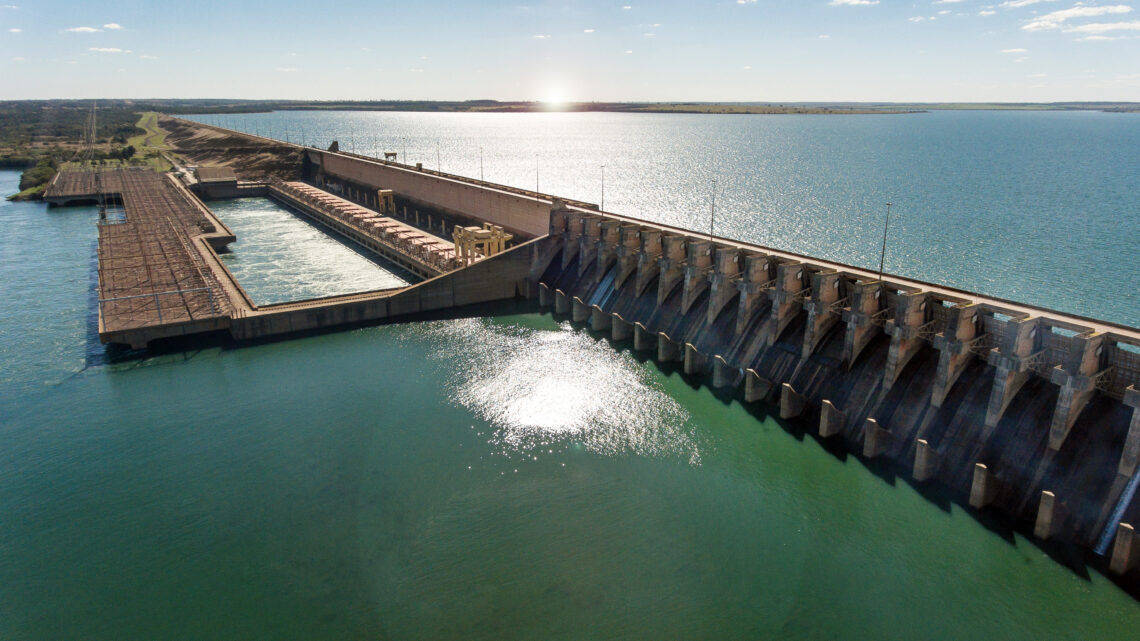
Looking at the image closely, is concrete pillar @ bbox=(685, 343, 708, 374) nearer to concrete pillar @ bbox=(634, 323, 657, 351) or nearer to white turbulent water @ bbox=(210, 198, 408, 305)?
concrete pillar @ bbox=(634, 323, 657, 351)

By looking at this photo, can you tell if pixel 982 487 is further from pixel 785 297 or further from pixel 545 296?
pixel 545 296

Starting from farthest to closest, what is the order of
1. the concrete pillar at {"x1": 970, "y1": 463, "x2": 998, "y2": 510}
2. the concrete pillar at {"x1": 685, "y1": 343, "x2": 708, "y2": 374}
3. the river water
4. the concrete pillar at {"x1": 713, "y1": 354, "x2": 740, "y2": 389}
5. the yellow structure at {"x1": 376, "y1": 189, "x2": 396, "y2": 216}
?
the yellow structure at {"x1": 376, "y1": 189, "x2": 396, "y2": 216}, the concrete pillar at {"x1": 685, "y1": 343, "x2": 708, "y2": 374}, the concrete pillar at {"x1": 713, "y1": 354, "x2": 740, "y2": 389}, the concrete pillar at {"x1": 970, "y1": 463, "x2": 998, "y2": 510}, the river water

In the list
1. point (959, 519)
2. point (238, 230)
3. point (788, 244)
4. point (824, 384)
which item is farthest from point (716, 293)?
point (238, 230)

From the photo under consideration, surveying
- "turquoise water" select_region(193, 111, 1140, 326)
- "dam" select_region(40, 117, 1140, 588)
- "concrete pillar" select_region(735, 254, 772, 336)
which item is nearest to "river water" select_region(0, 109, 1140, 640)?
"dam" select_region(40, 117, 1140, 588)

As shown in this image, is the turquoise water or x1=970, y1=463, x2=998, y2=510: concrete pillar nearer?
x1=970, y1=463, x2=998, y2=510: concrete pillar

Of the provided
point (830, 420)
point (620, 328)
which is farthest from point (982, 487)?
point (620, 328)

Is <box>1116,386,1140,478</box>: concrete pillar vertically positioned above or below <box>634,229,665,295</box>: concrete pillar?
below

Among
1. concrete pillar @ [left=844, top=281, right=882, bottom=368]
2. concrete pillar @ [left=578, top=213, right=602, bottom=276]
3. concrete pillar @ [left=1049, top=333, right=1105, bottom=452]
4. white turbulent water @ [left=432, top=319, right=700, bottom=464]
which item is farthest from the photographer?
concrete pillar @ [left=578, top=213, right=602, bottom=276]
